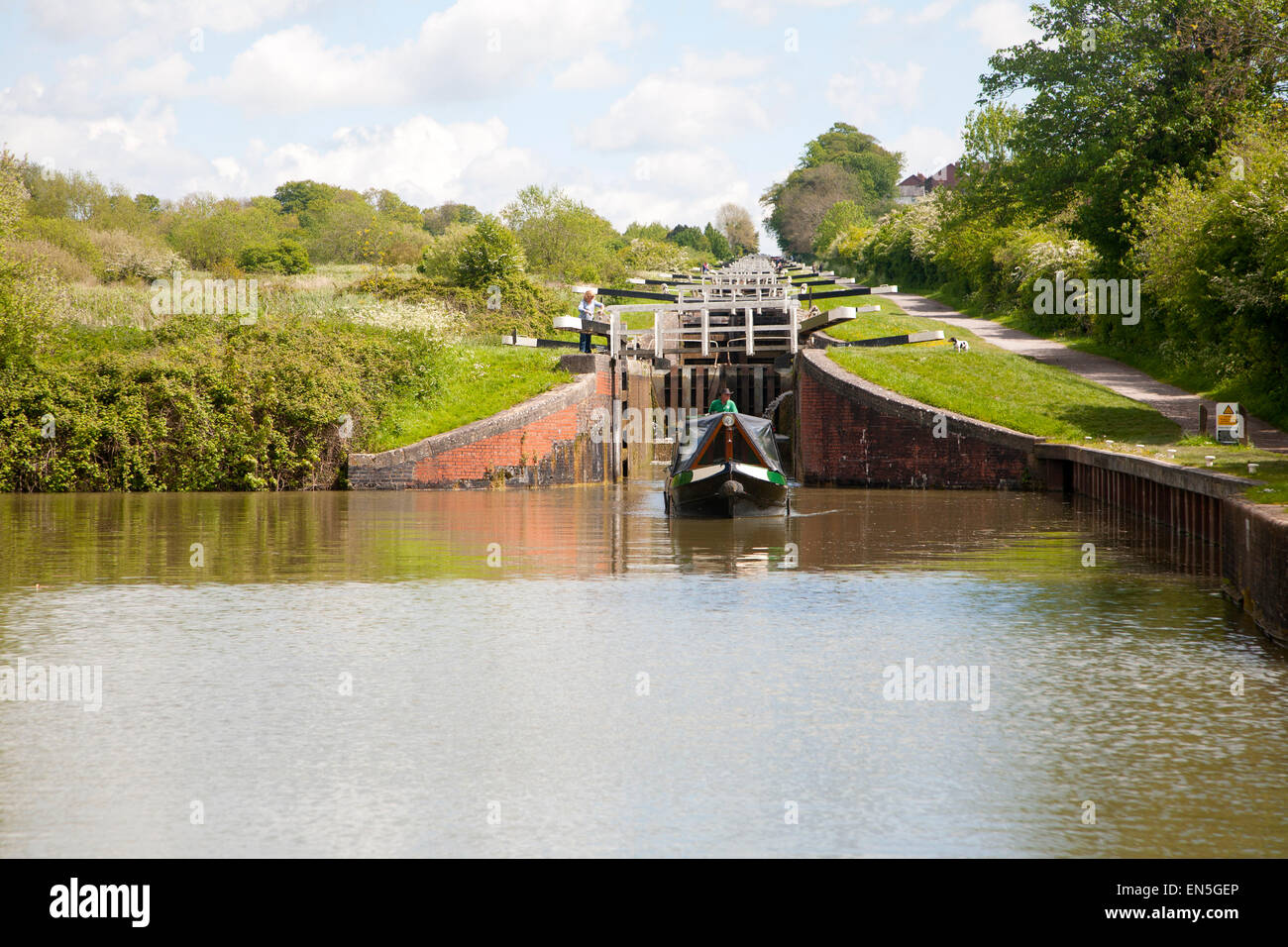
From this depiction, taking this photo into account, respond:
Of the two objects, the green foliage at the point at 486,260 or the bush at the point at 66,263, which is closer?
the bush at the point at 66,263

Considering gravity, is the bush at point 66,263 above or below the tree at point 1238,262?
above

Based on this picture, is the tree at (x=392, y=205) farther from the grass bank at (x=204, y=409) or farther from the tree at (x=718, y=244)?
the grass bank at (x=204, y=409)

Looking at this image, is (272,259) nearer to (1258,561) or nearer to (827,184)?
(1258,561)

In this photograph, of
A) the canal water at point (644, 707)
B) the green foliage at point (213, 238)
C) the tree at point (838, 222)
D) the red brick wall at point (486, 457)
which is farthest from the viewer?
the tree at point (838, 222)

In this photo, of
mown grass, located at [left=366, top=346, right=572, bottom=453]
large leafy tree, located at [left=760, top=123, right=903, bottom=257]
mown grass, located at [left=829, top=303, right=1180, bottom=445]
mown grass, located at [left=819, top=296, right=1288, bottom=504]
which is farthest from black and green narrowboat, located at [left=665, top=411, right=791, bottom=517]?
large leafy tree, located at [left=760, top=123, right=903, bottom=257]

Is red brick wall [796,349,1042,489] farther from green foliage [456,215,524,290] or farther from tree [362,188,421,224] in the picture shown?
tree [362,188,421,224]

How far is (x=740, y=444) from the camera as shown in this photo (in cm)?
2466

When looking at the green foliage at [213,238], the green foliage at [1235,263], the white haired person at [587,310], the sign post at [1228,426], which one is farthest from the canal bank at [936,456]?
the green foliage at [213,238]

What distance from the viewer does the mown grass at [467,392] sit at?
33.6 meters

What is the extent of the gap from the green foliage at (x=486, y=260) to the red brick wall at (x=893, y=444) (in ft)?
78.1

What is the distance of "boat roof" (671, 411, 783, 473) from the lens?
24547 millimetres
